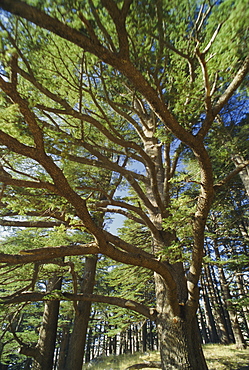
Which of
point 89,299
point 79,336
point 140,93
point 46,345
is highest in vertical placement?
point 140,93

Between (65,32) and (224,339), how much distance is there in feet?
57.6

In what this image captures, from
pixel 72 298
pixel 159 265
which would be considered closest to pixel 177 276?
pixel 159 265

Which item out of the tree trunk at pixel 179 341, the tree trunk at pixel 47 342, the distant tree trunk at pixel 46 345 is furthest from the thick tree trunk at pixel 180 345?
the tree trunk at pixel 47 342

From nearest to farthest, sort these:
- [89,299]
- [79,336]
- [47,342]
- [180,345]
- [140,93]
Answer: [140,93] → [180,345] → [89,299] → [79,336] → [47,342]

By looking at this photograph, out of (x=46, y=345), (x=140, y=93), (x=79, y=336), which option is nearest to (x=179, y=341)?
(x=140, y=93)

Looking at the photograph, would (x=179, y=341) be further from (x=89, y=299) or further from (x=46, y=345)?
(x=46, y=345)

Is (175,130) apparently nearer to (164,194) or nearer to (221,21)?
(221,21)

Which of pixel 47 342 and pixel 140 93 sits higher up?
pixel 140 93

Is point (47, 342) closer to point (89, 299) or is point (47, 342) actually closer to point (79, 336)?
point (79, 336)

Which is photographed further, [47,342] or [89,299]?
[47,342]

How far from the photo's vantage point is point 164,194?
561 cm

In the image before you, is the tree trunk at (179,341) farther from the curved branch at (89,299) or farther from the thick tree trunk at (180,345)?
the curved branch at (89,299)

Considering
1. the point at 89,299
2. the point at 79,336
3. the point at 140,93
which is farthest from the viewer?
the point at 79,336

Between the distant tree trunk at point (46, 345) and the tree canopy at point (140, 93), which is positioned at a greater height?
the tree canopy at point (140, 93)
